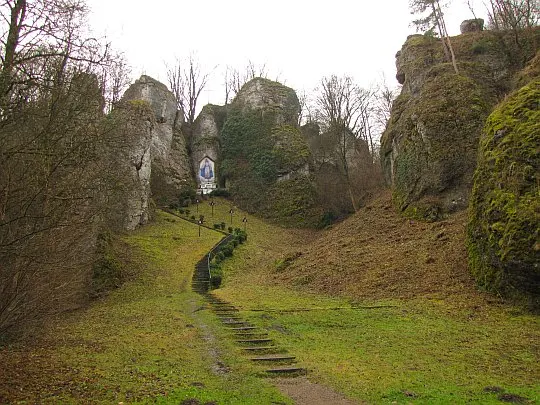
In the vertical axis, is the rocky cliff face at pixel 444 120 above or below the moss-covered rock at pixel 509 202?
above

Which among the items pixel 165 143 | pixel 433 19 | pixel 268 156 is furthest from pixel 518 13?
pixel 165 143

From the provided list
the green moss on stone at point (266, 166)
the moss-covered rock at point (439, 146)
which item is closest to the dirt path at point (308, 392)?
the moss-covered rock at point (439, 146)

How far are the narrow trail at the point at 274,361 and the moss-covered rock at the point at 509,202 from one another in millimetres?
6709

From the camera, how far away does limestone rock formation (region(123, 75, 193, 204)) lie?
37.6m

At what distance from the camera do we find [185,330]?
32.6 ft

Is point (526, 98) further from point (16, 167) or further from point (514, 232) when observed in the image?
point (16, 167)

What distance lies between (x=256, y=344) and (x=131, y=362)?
2592 millimetres

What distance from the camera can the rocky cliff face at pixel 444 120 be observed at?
19.5m

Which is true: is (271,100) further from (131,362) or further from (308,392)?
(308,392)

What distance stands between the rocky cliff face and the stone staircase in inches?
464

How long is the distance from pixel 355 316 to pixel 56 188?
789 cm

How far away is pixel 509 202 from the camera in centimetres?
1145

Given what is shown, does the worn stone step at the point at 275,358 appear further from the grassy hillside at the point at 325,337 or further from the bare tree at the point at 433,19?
the bare tree at the point at 433,19

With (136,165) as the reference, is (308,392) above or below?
below
